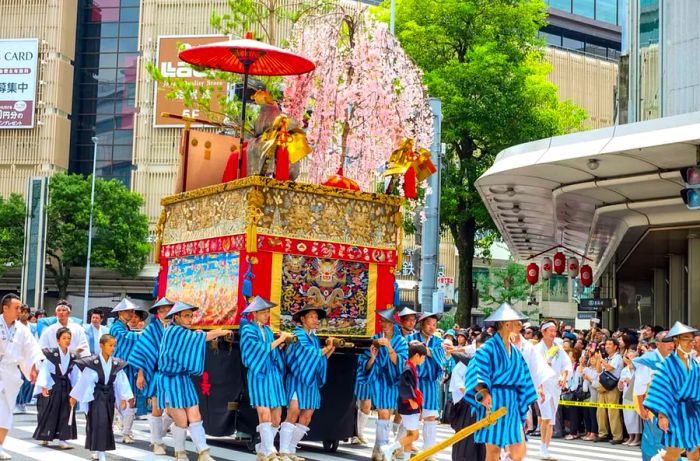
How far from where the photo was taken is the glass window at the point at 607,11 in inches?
2679

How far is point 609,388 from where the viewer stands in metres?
17.0

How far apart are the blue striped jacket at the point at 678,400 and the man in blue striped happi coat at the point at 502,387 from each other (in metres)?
1.37

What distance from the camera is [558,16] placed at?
62281mm

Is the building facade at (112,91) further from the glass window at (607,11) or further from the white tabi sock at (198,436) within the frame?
the white tabi sock at (198,436)

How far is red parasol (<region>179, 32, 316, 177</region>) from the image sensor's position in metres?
12.7

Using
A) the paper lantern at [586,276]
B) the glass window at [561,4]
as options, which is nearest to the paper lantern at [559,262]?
the paper lantern at [586,276]

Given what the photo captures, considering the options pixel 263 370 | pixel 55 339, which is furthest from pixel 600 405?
pixel 55 339

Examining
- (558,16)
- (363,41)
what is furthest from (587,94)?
(363,41)

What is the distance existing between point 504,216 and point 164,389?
13.4 metres

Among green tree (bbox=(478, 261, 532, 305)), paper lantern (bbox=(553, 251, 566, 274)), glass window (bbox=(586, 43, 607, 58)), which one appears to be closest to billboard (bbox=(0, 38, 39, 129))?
green tree (bbox=(478, 261, 532, 305))

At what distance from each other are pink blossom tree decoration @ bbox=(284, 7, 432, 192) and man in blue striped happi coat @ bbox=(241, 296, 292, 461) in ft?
12.6

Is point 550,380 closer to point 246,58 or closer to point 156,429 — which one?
point 156,429

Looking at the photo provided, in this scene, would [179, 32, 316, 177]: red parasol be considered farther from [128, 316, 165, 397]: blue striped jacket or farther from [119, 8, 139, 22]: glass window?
[119, 8, 139, 22]: glass window

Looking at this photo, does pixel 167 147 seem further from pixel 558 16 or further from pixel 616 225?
pixel 616 225
